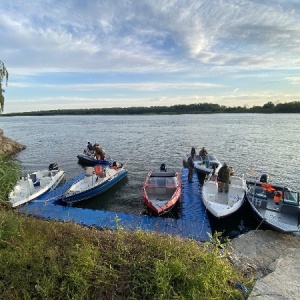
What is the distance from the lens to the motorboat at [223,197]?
11655mm

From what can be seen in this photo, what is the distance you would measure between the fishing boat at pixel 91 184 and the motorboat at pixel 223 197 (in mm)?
6320

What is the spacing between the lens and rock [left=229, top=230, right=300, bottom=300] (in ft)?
14.5

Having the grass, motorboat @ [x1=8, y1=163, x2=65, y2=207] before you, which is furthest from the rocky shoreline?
motorboat @ [x1=8, y1=163, x2=65, y2=207]

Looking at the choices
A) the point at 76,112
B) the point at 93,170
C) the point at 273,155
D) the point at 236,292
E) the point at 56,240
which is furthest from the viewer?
the point at 76,112

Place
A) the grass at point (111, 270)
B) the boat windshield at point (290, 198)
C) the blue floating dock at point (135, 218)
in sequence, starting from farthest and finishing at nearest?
1. the boat windshield at point (290, 198)
2. the blue floating dock at point (135, 218)
3. the grass at point (111, 270)

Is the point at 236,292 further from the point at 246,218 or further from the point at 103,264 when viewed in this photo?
the point at 246,218

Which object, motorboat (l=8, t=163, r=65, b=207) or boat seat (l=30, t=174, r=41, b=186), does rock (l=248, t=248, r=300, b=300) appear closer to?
motorboat (l=8, t=163, r=65, b=207)

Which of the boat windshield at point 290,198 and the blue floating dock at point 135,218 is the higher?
the boat windshield at point 290,198

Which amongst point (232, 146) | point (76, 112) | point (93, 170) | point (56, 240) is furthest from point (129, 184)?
point (76, 112)

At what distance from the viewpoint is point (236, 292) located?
13.0 ft

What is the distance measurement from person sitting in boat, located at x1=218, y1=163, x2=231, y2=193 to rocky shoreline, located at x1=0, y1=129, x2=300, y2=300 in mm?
3625

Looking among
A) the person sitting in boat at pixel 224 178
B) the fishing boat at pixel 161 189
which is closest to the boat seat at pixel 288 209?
the person sitting in boat at pixel 224 178

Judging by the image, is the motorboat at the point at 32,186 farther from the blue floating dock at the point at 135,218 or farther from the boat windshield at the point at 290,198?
the boat windshield at the point at 290,198

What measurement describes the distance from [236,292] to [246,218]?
32.0ft
